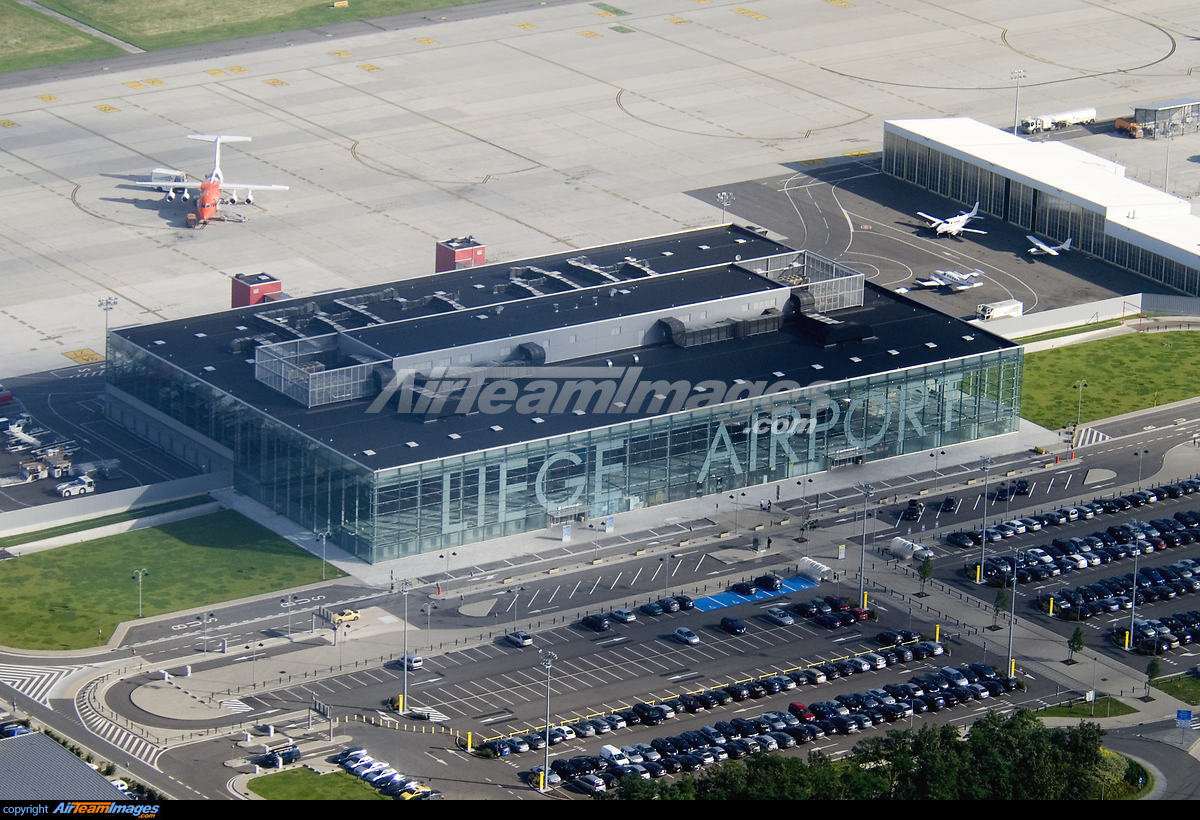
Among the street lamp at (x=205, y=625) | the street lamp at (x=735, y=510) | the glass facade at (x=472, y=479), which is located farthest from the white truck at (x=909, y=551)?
the street lamp at (x=205, y=625)

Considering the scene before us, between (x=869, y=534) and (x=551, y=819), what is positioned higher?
(x=551, y=819)

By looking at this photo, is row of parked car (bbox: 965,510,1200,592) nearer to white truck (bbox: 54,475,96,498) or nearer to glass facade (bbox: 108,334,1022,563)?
glass facade (bbox: 108,334,1022,563)

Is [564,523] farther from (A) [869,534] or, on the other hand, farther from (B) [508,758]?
(B) [508,758]

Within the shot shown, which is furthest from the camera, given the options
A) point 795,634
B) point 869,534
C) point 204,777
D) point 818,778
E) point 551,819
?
point 869,534

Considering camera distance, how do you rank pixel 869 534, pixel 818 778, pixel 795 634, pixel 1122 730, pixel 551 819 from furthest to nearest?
pixel 869 534 < pixel 795 634 < pixel 1122 730 < pixel 818 778 < pixel 551 819

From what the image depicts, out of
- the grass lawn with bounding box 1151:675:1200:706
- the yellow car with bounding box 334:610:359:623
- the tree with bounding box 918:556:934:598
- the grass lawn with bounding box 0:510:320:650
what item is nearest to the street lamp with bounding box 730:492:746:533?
the tree with bounding box 918:556:934:598

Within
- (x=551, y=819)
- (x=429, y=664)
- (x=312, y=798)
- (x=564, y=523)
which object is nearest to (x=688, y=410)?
(x=564, y=523)

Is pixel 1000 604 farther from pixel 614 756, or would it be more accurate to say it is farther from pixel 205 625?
pixel 205 625
